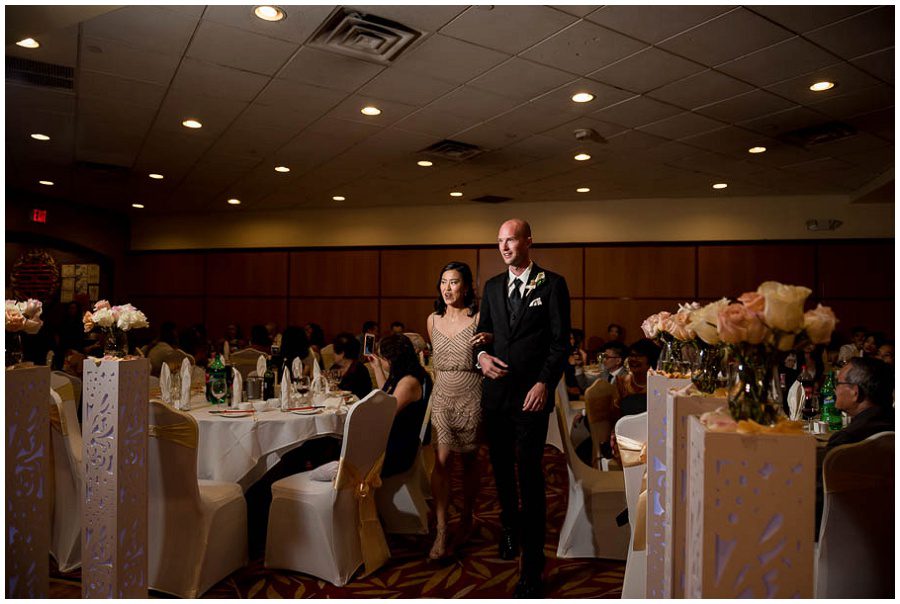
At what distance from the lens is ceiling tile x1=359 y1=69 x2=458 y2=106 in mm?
4586

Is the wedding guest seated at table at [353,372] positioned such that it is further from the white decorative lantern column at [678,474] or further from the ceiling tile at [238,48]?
the white decorative lantern column at [678,474]

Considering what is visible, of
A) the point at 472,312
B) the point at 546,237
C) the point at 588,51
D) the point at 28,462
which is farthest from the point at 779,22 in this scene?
the point at 546,237

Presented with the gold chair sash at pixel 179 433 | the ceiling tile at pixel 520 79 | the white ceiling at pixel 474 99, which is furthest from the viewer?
the ceiling tile at pixel 520 79

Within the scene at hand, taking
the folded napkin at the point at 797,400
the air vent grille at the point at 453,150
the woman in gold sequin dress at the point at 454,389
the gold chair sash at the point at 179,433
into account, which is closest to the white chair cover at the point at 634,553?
the woman in gold sequin dress at the point at 454,389

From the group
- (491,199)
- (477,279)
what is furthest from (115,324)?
(477,279)

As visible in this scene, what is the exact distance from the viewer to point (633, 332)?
9.73m

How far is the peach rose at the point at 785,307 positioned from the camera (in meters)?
1.23

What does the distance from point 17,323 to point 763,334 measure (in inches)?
90.9

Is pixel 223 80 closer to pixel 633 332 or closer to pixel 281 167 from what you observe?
pixel 281 167

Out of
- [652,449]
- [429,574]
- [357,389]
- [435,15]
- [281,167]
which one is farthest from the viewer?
[281,167]

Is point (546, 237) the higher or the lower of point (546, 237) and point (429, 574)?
the higher

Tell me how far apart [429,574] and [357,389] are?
1.57m

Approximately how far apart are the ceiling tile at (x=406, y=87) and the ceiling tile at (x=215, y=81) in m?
0.84

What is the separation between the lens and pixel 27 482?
2164mm
